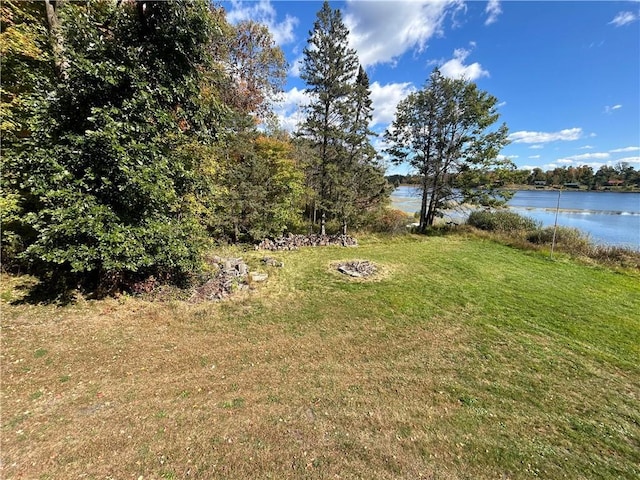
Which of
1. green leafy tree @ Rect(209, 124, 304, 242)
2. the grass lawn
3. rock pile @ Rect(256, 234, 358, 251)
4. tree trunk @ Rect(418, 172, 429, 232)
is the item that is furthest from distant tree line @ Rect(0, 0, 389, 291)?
tree trunk @ Rect(418, 172, 429, 232)

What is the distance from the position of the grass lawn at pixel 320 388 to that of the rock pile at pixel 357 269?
1737mm

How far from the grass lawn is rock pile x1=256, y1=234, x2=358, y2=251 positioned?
4.65 m

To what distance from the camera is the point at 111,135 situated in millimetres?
4406

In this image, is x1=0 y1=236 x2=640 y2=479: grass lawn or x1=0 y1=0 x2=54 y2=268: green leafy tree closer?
x1=0 y1=236 x2=640 y2=479: grass lawn

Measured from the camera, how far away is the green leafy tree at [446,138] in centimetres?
1419

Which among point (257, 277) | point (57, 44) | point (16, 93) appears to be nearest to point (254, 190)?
point (257, 277)

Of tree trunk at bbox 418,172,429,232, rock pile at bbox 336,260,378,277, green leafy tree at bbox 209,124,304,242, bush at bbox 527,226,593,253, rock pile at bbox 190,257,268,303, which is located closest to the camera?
rock pile at bbox 190,257,268,303

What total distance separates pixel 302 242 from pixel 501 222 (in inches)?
492

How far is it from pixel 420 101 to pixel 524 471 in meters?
16.3

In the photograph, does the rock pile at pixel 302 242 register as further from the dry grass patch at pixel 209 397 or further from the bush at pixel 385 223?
the dry grass patch at pixel 209 397

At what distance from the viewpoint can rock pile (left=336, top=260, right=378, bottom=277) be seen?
8344 mm

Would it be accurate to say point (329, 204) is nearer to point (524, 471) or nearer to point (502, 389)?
point (502, 389)

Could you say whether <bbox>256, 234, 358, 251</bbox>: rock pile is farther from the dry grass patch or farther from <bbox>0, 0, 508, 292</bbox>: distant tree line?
the dry grass patch

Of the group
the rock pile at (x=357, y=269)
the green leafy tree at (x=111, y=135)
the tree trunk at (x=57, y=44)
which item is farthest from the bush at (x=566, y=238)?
the tree trunk at (x=57, y=44)
